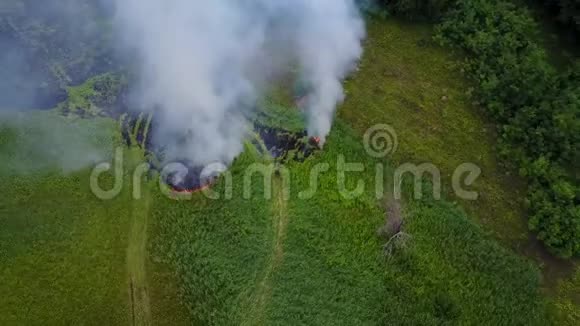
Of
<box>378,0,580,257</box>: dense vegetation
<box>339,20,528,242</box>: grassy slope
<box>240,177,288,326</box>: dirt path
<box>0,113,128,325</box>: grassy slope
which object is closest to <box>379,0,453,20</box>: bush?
<box>378,0,580,257</box>: dense vegetation

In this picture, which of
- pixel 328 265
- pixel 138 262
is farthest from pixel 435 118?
pixel 138 262

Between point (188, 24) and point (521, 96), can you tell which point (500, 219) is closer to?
point (521, 96)

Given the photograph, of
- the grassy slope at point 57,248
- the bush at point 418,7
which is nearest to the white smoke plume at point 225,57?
the bush at point 418,7

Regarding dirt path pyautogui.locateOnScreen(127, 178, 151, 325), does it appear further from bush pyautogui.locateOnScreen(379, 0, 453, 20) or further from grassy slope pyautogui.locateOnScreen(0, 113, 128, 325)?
bush pyautogui.locateOnScreen(379, 0, 453, 20)

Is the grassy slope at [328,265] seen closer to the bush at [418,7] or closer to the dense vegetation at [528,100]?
the dense vegetation at [528,100]

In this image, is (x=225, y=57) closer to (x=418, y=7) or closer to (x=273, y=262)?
(x=418, y=7)

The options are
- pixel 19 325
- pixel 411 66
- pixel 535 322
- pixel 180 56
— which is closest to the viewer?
pixel 19 325

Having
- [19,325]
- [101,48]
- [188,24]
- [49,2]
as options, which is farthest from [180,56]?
[19,325]
